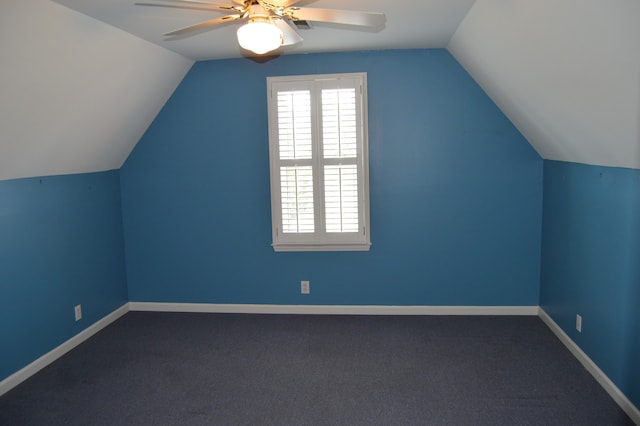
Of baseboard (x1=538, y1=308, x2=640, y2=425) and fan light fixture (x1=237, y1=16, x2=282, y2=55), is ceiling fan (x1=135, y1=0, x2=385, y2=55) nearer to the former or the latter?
fan light fixture (x1=237, y1=16, x2=282, y2=55)

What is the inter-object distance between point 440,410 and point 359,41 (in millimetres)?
2642

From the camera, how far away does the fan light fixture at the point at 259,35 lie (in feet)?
6.45

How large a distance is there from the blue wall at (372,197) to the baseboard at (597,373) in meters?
0.44

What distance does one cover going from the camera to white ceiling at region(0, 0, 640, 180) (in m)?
2.09

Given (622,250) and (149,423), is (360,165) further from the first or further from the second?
(149,423)

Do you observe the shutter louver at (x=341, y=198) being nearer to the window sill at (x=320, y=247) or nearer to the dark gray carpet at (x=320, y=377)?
the window sill at (x=320, y=247)

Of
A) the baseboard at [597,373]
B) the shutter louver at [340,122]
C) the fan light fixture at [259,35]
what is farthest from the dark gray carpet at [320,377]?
the fan light fixture at [259,35]

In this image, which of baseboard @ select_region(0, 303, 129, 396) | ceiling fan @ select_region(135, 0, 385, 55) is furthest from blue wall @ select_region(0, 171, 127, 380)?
ceiling fan @ select_region(135, 0, 385, 55)

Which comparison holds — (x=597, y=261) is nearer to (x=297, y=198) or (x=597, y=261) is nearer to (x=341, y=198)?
(x=341, y=198)

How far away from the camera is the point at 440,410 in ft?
8.80

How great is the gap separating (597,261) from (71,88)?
138 inches

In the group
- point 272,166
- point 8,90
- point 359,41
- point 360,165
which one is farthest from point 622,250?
point 8,90

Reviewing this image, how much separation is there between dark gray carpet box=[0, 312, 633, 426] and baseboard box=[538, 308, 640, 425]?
0.13 ft

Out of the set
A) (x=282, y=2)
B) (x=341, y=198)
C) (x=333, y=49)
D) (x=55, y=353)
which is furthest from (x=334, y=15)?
(x=55, y=353)
